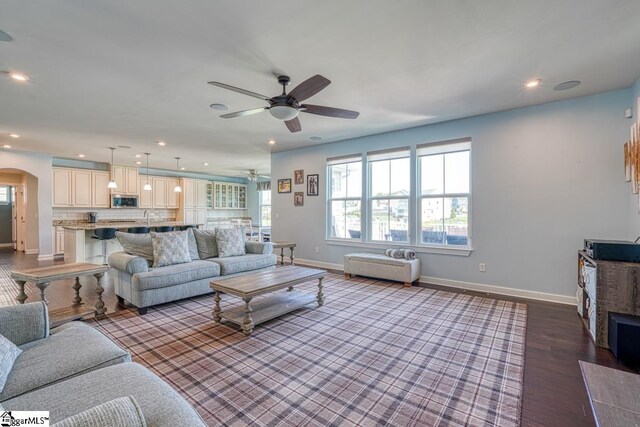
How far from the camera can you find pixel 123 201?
8680 mm

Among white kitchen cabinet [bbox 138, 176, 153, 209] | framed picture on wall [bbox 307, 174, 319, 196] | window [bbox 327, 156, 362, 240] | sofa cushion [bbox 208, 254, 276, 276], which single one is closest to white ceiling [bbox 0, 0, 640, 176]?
window [bbox 327, 156, 362, 240]

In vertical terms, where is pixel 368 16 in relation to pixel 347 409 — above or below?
above

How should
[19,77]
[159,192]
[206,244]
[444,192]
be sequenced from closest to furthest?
[19,77], [206,244], [444,192], [159,192]

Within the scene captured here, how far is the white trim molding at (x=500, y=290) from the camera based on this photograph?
3.82 m

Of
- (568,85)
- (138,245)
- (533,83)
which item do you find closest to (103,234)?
(138,245)

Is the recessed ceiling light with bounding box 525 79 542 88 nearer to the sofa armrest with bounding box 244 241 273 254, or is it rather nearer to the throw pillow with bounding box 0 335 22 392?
the sofa armrest with bounding box 244 241 273 254

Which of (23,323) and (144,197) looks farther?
(144,197)

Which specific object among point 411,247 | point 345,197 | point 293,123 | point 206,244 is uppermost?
point 293,123

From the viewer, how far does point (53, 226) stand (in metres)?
7.34

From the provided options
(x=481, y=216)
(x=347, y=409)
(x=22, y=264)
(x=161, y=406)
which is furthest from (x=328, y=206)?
(x=22, y=264)

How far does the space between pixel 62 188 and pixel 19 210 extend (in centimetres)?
253

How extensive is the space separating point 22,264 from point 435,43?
8.73 m

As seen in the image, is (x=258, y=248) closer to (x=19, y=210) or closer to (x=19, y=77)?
(x=19, y=77)

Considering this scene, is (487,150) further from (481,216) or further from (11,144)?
(11,144)
